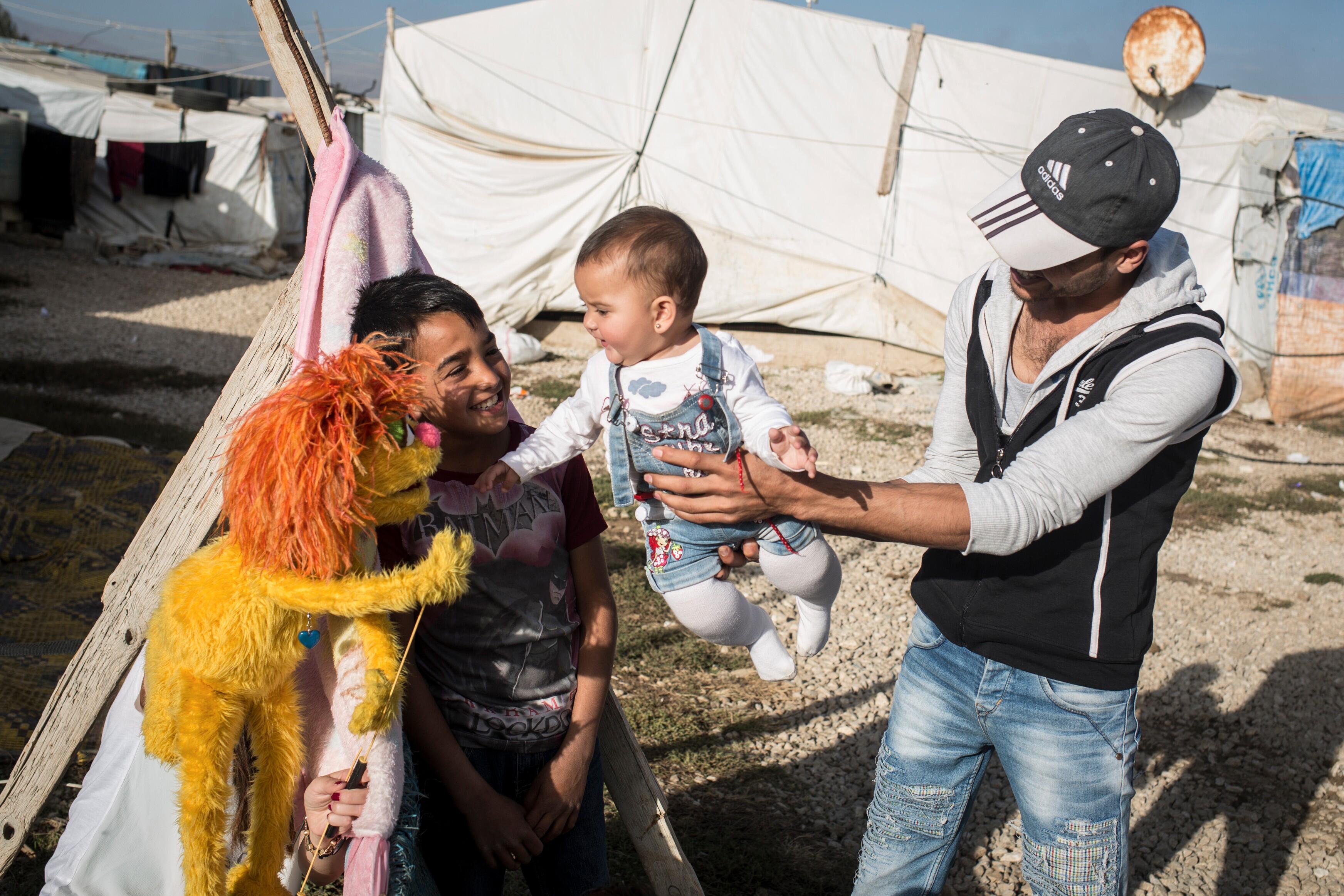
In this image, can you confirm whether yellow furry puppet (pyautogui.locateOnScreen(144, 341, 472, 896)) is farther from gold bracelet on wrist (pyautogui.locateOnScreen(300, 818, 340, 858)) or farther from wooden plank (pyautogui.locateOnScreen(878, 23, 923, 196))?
wooden plank (pyautogui.locateOnScreen(878, 23, 923, 196))

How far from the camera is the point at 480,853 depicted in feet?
6.44

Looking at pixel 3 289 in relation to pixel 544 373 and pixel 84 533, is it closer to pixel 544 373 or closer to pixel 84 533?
pixel 544 373

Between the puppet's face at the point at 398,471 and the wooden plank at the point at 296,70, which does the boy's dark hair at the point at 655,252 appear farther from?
the puppet's face at the point at 398,471

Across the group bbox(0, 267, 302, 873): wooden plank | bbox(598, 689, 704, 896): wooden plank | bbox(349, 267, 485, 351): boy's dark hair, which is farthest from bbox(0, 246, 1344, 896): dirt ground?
bbox(349, 267, 485, 351): boy's dark hair

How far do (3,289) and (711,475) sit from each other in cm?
1507

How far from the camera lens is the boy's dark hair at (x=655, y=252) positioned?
7.52ft

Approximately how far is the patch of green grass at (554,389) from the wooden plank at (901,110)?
5142 millimetres

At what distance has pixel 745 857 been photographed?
3357 millimetres

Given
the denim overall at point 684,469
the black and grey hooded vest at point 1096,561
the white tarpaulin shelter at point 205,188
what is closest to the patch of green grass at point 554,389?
the denim overall at point 684,469

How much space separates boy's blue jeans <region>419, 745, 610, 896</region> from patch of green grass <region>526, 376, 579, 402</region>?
306 inches

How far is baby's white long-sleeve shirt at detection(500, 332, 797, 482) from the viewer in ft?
7.33

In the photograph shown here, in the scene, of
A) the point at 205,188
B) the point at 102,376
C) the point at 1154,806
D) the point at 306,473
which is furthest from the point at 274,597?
the point at 205,188

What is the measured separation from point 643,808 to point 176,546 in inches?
49.1

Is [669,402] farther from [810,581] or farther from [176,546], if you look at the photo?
[176,546]
